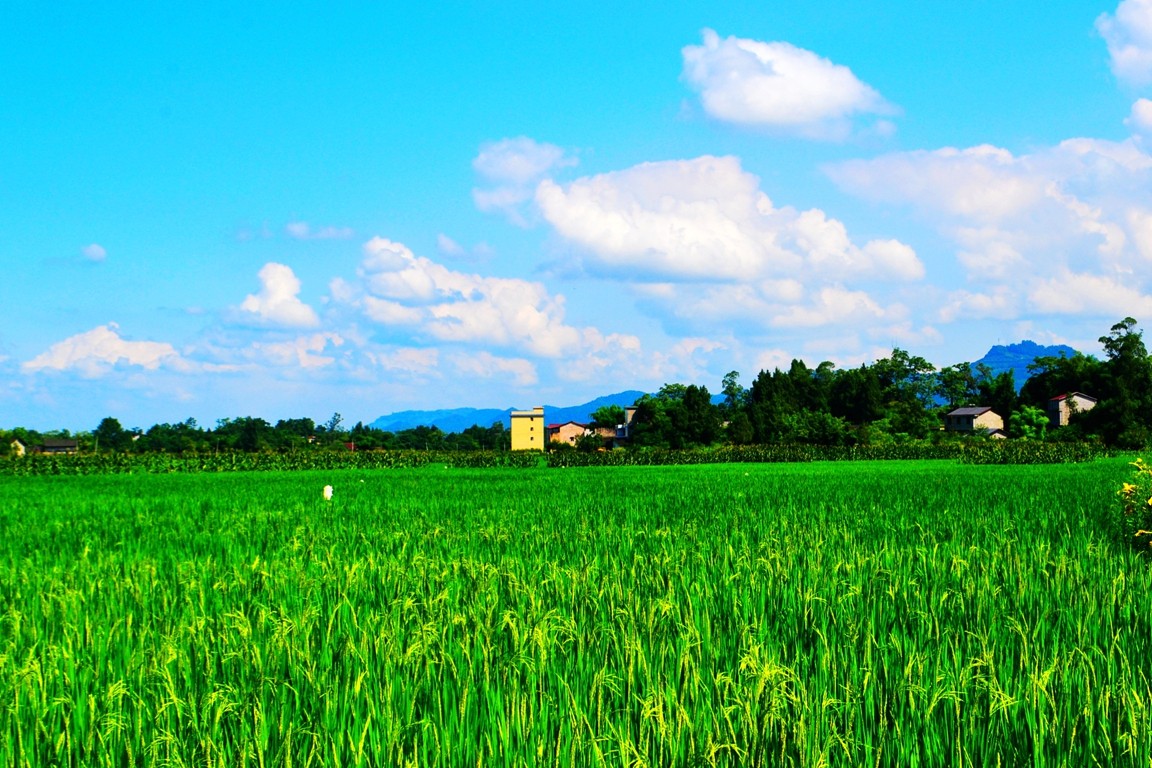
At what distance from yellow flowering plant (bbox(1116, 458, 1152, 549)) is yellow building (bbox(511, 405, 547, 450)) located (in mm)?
98879

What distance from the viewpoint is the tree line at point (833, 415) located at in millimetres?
58781

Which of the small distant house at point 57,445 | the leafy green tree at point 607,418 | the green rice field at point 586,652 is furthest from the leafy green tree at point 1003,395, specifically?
the small distant house at point 57,445

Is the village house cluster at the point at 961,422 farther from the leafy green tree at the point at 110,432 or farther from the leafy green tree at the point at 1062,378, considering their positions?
the leafy green tree at the point at 110,432

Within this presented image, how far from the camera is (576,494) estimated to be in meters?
15.4

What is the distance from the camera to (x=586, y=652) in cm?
355

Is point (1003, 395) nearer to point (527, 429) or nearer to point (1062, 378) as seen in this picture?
point (1062, 378)

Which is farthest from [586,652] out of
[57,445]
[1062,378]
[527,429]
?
[57,445]

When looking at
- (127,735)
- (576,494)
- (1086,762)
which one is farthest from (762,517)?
(127,735)

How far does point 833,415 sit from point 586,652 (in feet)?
230

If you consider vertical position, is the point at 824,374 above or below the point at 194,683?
above

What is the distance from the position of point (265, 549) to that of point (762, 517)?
245 inches

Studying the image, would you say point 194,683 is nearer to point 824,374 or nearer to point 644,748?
point 644,748

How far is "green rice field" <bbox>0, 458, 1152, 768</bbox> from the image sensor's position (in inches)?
103

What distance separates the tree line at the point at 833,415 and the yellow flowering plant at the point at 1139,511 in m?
50.8
